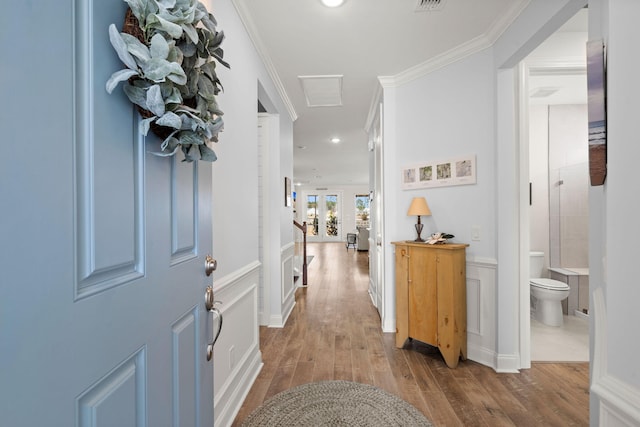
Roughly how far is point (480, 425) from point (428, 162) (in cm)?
202

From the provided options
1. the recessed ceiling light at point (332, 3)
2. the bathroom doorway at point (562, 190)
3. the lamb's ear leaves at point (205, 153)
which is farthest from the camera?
the bathroom doorway at point (562, 190)

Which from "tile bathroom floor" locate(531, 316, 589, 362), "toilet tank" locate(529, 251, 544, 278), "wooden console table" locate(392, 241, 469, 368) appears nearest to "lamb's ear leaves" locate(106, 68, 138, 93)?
"wooden console table" locate(392, 241, 469, 368)

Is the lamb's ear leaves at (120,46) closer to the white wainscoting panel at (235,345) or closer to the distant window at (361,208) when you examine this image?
the white wainscoting panel at (235,345)

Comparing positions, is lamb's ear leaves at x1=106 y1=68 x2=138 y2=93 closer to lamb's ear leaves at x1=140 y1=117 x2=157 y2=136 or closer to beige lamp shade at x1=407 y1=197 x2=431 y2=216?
lamb's ear leaves at x1=140 y1=117 x2=157 y2=136

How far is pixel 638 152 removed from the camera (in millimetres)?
859

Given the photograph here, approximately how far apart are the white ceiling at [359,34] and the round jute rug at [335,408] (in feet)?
8.43

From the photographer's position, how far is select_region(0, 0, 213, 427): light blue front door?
0.40 metres

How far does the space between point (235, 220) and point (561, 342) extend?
124 inches

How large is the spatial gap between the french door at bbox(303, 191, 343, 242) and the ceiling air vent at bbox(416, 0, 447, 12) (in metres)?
10.9

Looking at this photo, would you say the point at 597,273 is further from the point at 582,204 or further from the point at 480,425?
the point at 582,204

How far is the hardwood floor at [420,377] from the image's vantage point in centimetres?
174

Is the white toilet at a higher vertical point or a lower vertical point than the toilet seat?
lower

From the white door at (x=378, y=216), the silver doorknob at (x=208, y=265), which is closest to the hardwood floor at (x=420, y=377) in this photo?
the white door at (x=378, y=216)

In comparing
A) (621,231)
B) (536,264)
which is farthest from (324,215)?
(621,231)
